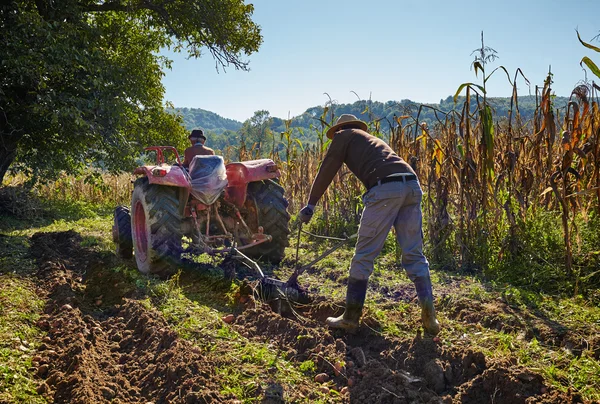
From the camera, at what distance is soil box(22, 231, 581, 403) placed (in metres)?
2.86

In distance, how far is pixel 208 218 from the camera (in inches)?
219

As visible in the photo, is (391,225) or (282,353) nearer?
(282,353)

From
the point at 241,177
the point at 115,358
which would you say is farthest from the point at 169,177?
the point at 115,358

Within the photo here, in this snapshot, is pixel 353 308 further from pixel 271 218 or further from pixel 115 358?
pixel 271 218

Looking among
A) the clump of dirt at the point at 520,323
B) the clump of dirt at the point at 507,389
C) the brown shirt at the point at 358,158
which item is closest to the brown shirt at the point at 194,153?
the brown shirt at the point at 358,158

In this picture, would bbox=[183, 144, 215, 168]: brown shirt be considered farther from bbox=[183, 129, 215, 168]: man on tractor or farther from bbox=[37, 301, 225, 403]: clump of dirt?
bbox=[37, 301, 225, 403]: clump of dirt

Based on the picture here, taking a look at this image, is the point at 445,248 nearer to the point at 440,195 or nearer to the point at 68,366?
the point at 440,195

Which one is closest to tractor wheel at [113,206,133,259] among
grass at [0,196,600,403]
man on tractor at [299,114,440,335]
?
grass at [0,196,600,403]

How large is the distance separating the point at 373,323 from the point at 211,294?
5.88ft

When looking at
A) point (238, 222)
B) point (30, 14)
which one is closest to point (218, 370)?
point (238, 222)

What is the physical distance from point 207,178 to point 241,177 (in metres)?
0.65

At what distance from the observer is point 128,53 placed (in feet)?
36.8

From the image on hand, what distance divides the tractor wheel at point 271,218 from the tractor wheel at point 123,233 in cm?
164

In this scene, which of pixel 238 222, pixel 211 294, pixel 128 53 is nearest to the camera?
pixel 211 294
